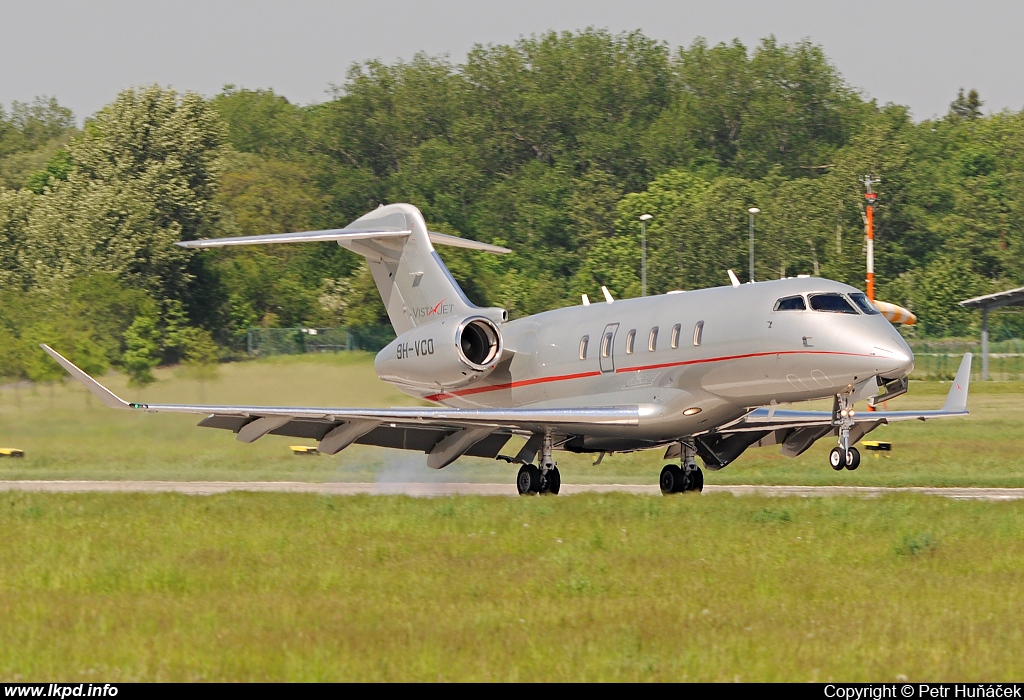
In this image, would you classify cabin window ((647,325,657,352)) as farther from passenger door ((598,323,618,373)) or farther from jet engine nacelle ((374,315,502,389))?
jet engine nacelle ((374,315,502,389))

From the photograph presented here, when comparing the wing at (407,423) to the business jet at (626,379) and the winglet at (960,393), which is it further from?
the winglet at (960,393)

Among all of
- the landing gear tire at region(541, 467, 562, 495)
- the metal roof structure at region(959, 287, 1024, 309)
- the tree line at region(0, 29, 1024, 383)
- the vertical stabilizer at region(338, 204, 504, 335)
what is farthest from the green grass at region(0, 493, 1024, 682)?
the metal roof structure at region(959, 287, 1024, 309)

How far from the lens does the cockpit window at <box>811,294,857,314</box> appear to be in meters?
18.5

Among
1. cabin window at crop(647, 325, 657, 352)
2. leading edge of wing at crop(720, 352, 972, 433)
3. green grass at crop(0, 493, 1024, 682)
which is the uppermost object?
cabin window at crop(647, 325, 657, 352)

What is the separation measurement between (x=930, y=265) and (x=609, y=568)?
59.4m

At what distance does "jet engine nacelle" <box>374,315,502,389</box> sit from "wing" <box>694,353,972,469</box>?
3696 millimetres

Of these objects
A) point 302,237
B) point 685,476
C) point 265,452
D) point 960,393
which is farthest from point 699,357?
point 265,452

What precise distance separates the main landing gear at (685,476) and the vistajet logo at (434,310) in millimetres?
4923

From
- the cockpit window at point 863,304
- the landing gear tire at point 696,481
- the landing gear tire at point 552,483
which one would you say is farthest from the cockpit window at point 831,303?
the landing gear tire at point 552,483

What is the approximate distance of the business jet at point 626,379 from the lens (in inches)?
722

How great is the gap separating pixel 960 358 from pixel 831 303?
33287mm

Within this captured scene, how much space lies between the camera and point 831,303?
1853 cm

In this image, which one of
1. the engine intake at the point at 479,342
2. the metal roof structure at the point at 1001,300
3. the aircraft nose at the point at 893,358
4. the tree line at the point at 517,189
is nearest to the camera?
the aircraft nose at the point at 893,358

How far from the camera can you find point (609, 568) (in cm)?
1265
